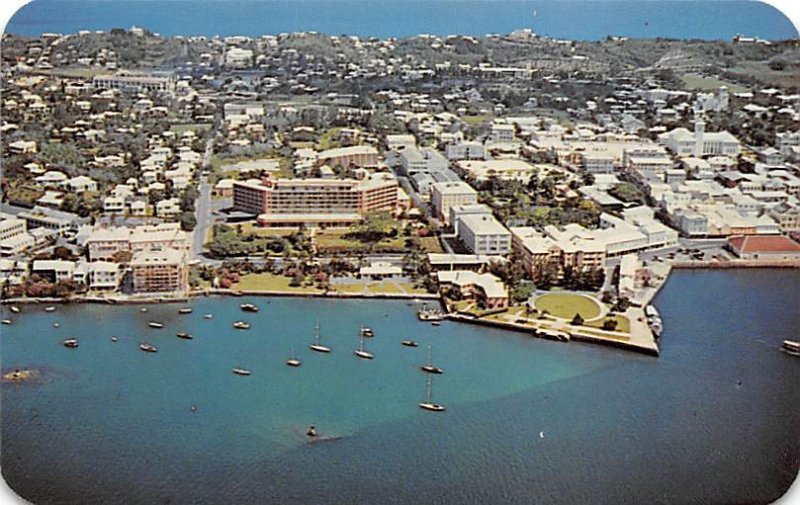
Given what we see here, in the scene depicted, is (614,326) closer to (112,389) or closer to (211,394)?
(211,394)

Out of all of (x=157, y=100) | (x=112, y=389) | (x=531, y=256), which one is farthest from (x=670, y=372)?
(x=157, y=100)

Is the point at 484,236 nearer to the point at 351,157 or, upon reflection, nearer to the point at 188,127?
the point at 351,157

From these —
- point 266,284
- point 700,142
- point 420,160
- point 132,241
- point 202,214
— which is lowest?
point 266,284

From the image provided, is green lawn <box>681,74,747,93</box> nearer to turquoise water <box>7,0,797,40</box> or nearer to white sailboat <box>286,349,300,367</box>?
turquoise water <box>7,0,797,40</box>

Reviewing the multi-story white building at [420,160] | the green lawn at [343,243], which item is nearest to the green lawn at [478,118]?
the multi-story white building at [420,160]

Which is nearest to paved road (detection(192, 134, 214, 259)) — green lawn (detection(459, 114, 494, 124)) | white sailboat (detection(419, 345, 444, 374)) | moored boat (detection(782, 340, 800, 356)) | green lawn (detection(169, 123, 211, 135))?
green lawn (detection(169, 123, 211, 135))

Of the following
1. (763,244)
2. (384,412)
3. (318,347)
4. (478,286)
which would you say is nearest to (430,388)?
(384,412)

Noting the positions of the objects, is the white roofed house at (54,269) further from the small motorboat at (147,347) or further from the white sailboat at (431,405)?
the white sailboat at (431,405)
